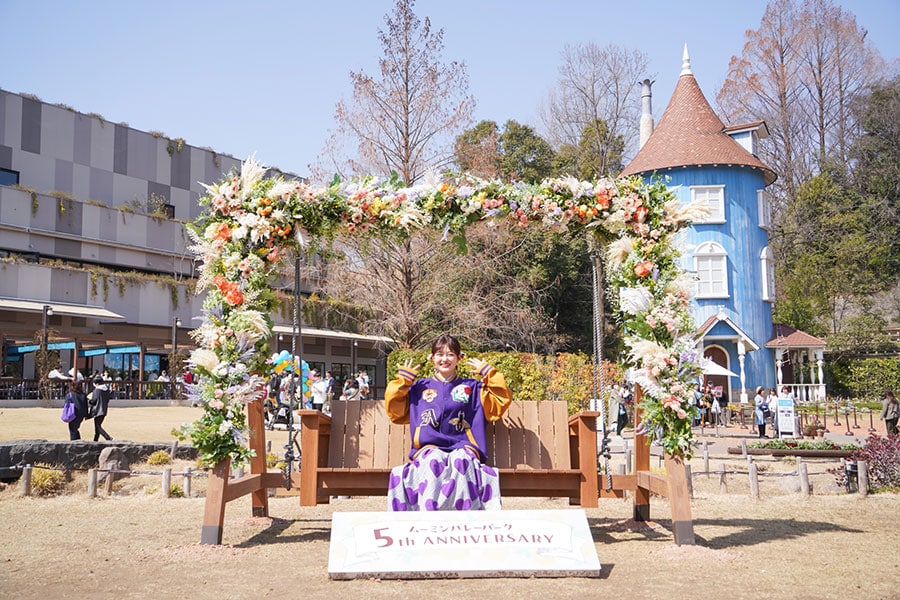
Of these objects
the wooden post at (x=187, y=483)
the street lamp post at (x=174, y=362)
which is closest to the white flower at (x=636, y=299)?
the wooden post at (x=187, y=483)

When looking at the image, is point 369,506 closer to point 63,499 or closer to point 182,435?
point 182,435

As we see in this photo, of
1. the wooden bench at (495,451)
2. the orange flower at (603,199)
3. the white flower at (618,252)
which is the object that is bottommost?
the wooden bench at (495,451)

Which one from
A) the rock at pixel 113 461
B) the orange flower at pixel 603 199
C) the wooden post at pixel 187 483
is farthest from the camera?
the rock at pixel 113 461

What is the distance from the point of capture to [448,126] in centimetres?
2486

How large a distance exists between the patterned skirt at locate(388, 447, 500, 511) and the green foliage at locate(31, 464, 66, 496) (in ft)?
23.7

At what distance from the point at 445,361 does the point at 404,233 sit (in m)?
1.50

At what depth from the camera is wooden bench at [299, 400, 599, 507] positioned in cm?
763

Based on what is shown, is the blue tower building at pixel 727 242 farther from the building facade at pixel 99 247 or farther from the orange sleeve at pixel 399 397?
the orange sleeve at pixel 399 397

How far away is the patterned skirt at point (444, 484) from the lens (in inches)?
282

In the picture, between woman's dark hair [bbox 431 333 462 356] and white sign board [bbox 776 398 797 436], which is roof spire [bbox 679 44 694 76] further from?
woman's dark hair [bbox 431 333 462 356]

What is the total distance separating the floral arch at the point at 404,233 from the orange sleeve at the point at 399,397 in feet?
4.04

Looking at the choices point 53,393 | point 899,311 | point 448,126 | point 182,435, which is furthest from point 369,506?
point 899,311

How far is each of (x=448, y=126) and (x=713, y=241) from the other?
15.1m

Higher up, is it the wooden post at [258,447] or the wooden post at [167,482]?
the wooden post at [258,447]
